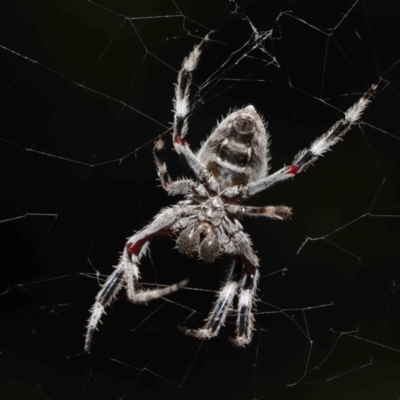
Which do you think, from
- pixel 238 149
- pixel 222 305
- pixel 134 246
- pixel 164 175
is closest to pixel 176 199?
pixel 222 305

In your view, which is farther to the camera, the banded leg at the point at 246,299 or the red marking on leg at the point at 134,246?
the banded leg at the point at 246,299

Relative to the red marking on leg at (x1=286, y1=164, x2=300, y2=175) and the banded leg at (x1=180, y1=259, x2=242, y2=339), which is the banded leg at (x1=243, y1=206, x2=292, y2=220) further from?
the banded leg at (x1=180, y1=259, x2=242, y2=339)

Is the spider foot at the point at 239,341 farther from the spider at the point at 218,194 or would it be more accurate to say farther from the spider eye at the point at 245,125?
the spider eye at the point at 245,125

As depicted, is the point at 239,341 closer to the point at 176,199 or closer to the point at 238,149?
the point at 238,149

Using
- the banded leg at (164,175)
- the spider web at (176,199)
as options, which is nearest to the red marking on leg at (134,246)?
the banded leg at (164,175)

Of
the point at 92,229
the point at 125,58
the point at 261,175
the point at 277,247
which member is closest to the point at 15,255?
the point at 92,229

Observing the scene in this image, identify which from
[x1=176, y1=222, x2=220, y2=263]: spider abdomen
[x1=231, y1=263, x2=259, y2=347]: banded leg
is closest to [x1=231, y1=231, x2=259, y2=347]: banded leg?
[x1=231, y1=263, x2=259, y2=347]: banded leg
